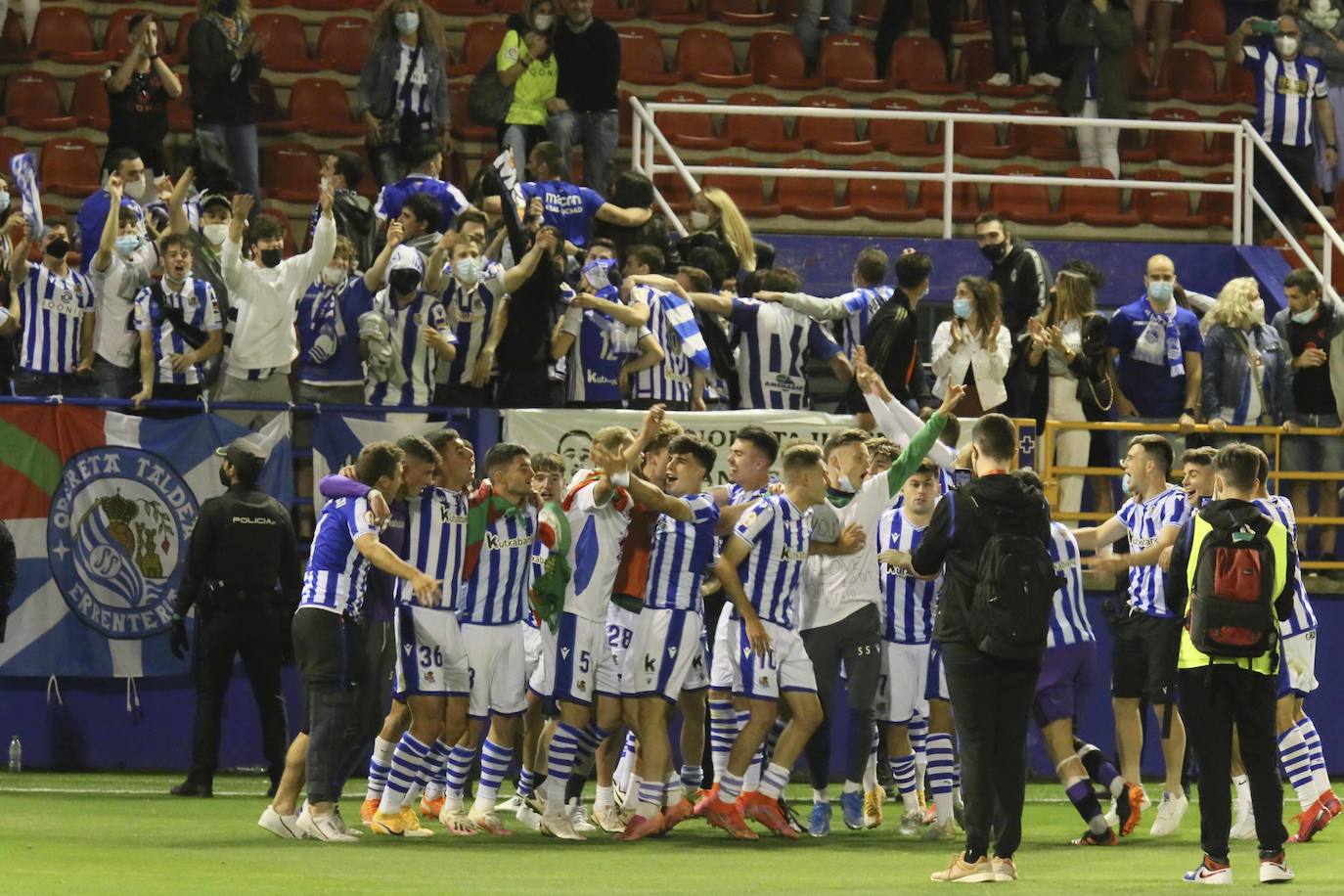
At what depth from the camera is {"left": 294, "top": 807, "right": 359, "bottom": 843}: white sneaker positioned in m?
11.2

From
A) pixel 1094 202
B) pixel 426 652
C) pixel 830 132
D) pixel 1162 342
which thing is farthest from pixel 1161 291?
pixel 426 652

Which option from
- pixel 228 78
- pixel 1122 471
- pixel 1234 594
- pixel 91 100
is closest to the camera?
pixel 1234 594

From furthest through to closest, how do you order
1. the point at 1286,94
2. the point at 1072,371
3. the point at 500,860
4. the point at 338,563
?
1. the point at 1286,94
2. the point at 1072,371
3. the point at 338,563
4. the point at 500,860

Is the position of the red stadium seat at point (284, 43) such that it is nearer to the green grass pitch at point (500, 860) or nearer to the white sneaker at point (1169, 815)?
the green grass pitch at point (500, 860)

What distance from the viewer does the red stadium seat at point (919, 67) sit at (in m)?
21.7

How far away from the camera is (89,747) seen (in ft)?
49.9

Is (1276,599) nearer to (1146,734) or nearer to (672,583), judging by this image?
(672,583)

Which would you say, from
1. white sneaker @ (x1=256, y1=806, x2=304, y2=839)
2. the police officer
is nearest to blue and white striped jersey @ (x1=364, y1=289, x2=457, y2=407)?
the police officer

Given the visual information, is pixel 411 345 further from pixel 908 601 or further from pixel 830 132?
pixel 830 132

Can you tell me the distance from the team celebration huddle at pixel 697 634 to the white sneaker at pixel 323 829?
16 mm

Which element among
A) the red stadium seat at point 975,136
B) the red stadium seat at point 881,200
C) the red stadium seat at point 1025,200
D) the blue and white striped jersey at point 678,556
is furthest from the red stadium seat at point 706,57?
the blue and white striped jersey at point 678,556

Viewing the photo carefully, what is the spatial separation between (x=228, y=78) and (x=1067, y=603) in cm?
861

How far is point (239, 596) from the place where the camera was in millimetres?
13742

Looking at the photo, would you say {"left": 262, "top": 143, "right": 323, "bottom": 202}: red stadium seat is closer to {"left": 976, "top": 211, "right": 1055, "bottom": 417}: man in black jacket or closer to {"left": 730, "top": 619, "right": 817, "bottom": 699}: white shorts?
{"left": 976, "top": 211, "right": 1055, "bottom": 417}: man in black jacket
